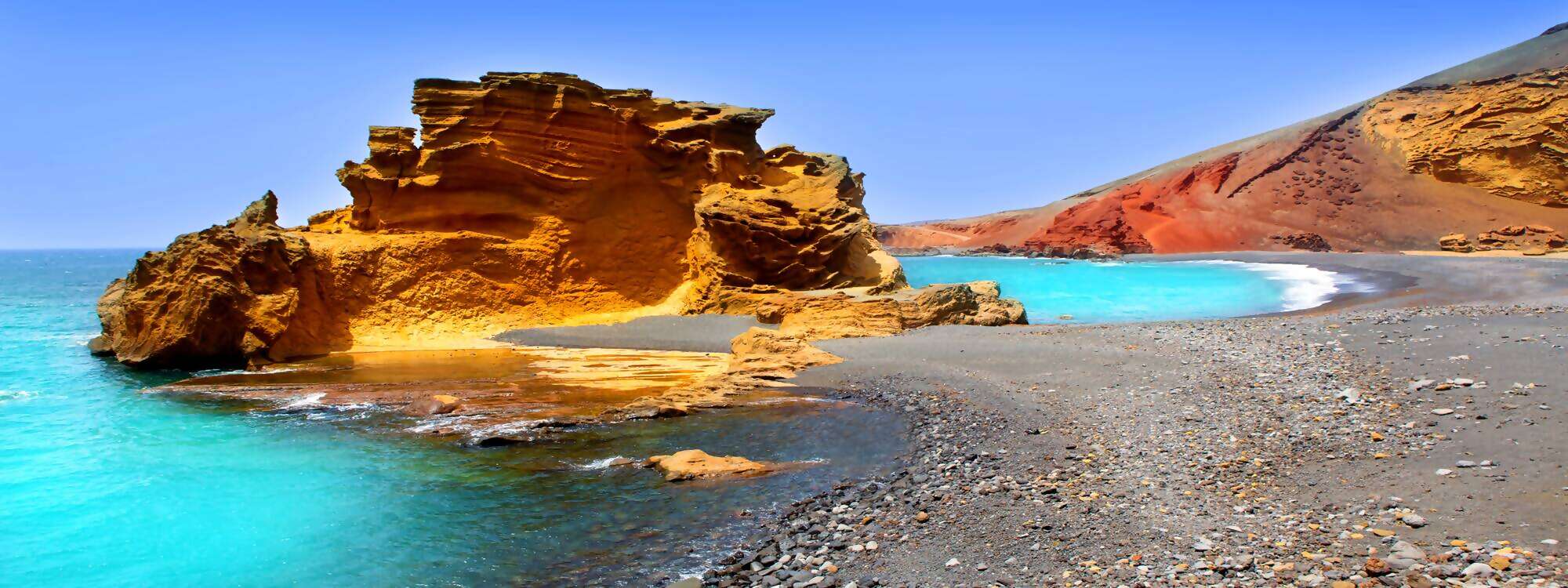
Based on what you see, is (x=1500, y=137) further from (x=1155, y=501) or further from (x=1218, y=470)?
(x=1155, y=501)

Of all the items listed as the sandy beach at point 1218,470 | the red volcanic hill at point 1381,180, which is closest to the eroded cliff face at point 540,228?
the sandy beach at point 1218,470

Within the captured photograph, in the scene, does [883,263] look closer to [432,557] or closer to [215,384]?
[215,384]

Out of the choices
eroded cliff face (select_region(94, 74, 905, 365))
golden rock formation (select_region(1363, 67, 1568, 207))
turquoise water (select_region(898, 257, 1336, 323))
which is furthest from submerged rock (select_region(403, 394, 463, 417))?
golden rock formation (select_region(1363, 67, 1568, 207))

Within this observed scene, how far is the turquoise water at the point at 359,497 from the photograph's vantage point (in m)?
6.07

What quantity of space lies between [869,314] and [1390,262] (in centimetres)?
3238

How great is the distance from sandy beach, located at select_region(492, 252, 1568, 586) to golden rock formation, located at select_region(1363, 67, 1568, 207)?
44198mm

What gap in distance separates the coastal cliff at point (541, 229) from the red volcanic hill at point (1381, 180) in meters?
44.4

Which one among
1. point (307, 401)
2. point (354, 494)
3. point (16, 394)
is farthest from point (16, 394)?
point (354, 494)

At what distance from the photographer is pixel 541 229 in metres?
20.2

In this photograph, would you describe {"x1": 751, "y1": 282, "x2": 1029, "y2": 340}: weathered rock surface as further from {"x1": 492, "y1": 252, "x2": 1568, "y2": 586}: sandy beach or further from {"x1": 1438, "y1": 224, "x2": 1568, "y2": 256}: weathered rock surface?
{"x1": 1438, "y1": 224, "x2": 1568, "y2": 256}: weathered rock surface

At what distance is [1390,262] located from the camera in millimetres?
36594

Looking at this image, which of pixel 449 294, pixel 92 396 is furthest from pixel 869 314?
pixel 92 396

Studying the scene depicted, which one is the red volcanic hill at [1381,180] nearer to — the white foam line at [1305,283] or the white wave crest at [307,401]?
the white foam line at [1305,283]

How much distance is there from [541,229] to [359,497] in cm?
1317
